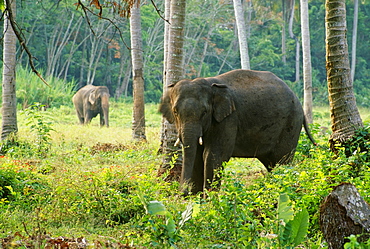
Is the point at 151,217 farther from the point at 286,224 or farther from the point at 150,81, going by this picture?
the point at 150,81

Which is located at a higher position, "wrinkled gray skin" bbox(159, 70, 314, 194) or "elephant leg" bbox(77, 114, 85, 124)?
"wrinkled gray skin" bbox(159, 70, 314, 194)

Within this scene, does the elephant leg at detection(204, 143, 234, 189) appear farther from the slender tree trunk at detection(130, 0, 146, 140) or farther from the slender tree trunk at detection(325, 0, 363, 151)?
the slender tree trunk at detection(130, 0, 146, 140)

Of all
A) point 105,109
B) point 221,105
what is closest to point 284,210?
point 221,105

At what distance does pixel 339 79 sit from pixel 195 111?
2.09 meters

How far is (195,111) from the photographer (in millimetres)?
7852

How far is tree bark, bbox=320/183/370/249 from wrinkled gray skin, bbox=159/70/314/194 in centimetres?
284

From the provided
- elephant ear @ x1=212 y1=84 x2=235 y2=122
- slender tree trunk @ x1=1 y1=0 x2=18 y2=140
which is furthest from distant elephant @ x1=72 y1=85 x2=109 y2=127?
elephant ear @ x1=212 y1=84 x2=235 y2=122

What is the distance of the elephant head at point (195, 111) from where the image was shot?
780 centimetres

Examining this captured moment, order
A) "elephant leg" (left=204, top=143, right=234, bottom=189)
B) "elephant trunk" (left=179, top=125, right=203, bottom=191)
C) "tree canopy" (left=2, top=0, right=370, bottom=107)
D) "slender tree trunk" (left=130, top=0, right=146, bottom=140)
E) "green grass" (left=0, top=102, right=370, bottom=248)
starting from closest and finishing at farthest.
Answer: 1. "green grass" (left=0, top=102, right=370, bottom=248)
2. "elephant trunk" (left=179, top=125, right=203, bottom=191)
3. "elephant leg" (left=204, top=143, right=234, bottom=189)
4. "slender tree trunk" (left=130, top=0, right=146, bottom=140)
5. "tree canopy" (left=2, top=0, right=370, bottom=107)

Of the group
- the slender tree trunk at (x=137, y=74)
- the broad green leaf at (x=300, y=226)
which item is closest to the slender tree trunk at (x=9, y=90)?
the slender tree trunk at (x=137, y=74)

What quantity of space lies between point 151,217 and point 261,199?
1488mm

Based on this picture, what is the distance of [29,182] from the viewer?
6961 mm

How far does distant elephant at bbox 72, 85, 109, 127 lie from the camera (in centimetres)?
2264

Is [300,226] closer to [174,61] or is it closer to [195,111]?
[195,111]
